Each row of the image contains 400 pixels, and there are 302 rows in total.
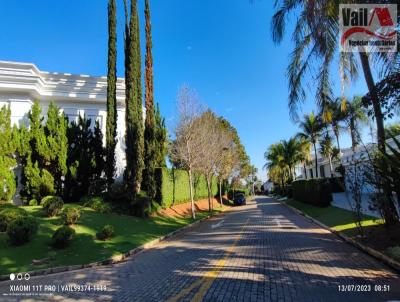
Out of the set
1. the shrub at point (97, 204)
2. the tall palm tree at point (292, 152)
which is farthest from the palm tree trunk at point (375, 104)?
the tall palm tree at point (292, 152)

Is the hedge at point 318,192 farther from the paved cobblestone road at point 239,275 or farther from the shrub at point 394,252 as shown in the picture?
the shrub at point 394,252

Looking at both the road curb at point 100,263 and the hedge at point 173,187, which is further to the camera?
the hedge at point 173,187

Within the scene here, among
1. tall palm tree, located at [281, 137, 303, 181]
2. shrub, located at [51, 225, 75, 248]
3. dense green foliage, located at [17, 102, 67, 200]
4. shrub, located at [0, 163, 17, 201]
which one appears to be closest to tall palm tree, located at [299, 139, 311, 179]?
tall palm tree, located at [281, 137, 303, 181]

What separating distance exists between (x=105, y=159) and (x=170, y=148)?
11.1 m

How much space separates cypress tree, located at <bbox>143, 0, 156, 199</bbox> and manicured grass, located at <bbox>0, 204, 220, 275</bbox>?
430cm

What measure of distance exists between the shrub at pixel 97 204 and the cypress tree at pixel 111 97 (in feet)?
6.07

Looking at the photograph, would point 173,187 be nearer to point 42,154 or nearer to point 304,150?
point 42,154

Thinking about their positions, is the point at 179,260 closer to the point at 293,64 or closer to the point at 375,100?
Result: the point at 375,100

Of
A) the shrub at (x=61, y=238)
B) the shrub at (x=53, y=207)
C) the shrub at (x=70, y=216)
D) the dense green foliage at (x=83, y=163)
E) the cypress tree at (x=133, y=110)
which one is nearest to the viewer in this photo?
the shrub at (x=61, y=238)

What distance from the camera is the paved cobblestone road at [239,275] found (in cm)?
611

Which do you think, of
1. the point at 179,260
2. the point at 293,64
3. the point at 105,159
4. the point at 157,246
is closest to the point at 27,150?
the point at 105,159

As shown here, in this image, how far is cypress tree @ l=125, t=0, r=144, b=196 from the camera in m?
20.6

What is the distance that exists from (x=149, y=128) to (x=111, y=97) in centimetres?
351

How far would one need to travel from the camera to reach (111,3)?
2333cm
